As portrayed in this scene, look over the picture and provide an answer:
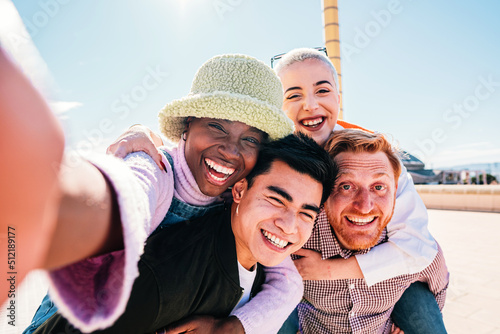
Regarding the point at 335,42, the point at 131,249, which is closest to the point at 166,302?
the point at 131,249

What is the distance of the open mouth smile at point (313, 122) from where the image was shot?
2.57 m

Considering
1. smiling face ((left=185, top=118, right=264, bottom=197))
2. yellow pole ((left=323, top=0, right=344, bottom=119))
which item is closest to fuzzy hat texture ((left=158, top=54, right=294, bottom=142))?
smiling face ((left=185, top=118, right=264, bottom=197))

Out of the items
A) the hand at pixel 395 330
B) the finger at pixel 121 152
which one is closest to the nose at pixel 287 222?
the finger at pixel 121 152

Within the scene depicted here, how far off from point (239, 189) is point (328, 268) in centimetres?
93

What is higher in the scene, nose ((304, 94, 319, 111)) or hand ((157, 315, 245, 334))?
nose ((304, 94, 319, 111))

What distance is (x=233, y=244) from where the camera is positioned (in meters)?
1.62

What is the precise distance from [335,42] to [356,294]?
1753 cm

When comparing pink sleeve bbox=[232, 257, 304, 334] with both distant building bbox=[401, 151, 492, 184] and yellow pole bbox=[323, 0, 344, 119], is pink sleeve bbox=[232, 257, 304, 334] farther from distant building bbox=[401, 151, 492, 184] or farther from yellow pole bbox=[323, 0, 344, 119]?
distant building bbox=[401, 151, 492, 184]

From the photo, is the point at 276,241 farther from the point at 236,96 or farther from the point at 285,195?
the point at 236,96

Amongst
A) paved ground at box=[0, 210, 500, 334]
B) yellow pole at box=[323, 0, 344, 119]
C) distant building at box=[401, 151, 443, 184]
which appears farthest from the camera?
distant building at box=[401, 151, 443, 184]

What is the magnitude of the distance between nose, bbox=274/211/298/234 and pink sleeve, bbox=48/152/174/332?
1.13 meters

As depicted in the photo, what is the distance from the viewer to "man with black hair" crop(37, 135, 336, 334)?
4.34ft

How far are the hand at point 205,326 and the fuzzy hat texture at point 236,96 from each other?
3.32 ft

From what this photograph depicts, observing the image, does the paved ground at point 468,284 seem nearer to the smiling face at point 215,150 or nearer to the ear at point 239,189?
the smiling face at point 215,150
